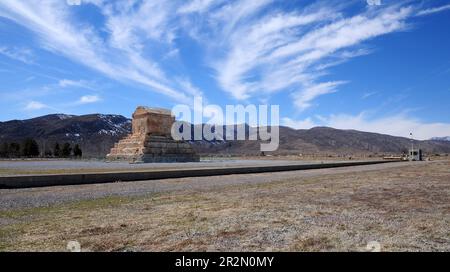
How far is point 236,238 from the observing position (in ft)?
22.3

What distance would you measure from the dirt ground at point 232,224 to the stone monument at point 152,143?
41022mm

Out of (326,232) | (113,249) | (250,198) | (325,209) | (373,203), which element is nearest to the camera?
(113,249)

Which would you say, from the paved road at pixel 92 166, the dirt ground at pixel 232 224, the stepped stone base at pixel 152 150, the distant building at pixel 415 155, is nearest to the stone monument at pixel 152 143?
the stepped stone base at pixel 152 150

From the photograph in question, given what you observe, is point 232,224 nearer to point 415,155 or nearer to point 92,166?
point 92,166

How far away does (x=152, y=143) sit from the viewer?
56.1 m

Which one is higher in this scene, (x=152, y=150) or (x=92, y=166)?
(x=152, y=150)

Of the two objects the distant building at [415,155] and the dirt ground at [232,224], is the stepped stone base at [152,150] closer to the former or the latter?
the dirt ground at [232,224]

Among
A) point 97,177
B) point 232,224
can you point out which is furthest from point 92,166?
point 232,224

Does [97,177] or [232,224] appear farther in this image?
[97,177]

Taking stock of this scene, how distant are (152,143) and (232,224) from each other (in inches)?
1933
